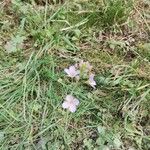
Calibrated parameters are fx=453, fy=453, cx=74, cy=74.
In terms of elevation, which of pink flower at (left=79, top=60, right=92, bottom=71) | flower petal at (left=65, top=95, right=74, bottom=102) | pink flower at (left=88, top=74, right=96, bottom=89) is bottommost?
flower petal at (left=65, top=95, right=74, bottom=102)

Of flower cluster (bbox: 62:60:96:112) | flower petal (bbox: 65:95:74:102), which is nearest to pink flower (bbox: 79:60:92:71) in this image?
flower cluster (bbox: 62:60:96:112)

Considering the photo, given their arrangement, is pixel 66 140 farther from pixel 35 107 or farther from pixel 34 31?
pixel 34 31

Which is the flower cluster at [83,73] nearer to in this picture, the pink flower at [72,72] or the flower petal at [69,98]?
the pink flower at [72,72]

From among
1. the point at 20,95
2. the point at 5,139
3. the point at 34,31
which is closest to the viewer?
the point at 5,139

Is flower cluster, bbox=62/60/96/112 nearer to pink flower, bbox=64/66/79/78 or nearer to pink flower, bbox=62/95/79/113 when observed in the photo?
pink flower, bbox=64/66/79/78

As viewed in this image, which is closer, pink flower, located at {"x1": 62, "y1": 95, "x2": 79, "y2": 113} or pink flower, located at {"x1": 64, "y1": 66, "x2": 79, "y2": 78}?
pink flower, located at {"x1": 62, "y1": 95, "x2": 79, "y2": 113}

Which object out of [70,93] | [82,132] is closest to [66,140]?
[82,132]
